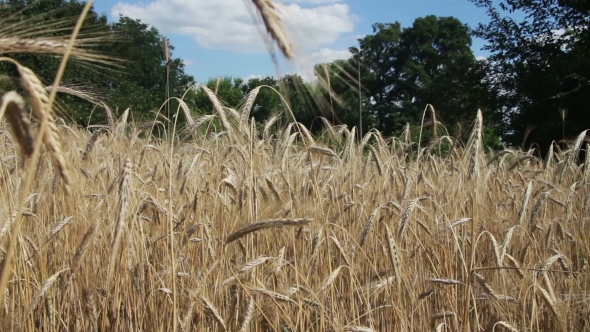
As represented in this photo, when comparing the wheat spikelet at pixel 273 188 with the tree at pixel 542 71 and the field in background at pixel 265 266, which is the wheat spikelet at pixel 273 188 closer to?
the field in background at pixel 265 266

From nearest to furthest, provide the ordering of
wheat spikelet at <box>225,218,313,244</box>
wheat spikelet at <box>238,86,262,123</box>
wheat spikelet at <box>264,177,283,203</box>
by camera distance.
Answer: wheat spikelet at <box>225,218,313,244</box>, wheat spikelet at <box>238,86,262,123</box>, wheat spikelet at <box>264,177,283,203</box>

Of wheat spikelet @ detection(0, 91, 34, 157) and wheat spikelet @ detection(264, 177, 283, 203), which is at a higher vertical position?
wheat spikelet @ detection(0, 91, 34, 157)

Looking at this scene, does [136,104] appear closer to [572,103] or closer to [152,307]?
[572,103]

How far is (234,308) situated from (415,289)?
92 cm

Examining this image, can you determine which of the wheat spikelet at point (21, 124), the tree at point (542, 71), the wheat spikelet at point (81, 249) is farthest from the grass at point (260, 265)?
the tree at point (542, 71)

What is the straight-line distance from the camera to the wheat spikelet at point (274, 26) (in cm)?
115

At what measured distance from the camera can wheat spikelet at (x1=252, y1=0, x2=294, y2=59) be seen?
1146 mm

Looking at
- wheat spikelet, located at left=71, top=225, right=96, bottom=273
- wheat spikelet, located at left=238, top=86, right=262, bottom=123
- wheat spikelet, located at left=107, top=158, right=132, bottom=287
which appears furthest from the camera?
wheat spikelet, located at left=238, top=86, right=262, bottom=123

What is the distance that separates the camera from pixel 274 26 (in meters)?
1.15

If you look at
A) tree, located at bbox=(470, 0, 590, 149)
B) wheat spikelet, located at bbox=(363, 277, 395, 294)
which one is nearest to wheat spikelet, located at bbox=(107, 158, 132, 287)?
wheat spikelet, located at bbox=(363, 277, 395, 294)

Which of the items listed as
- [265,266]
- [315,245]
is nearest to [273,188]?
[265,266]

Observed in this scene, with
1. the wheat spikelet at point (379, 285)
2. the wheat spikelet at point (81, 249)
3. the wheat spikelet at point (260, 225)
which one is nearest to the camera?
the wheat spikelet at point (260, 225)

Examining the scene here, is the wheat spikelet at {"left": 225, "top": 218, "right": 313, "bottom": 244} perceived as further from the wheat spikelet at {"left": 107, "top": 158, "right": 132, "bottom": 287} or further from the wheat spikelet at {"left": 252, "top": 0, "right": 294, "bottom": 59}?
the wheat spikelet at {"left": 252, "top": 0, "right": 294, "bottom": 59}

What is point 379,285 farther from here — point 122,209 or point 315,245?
point 122,209
